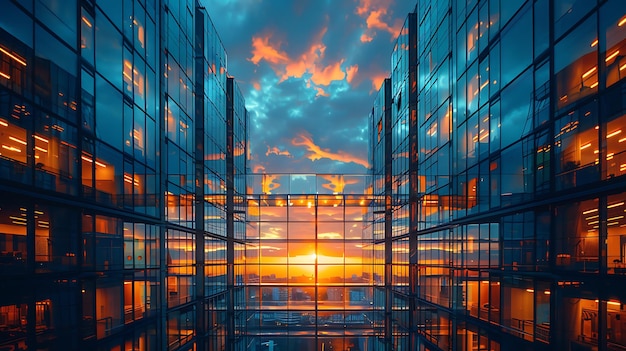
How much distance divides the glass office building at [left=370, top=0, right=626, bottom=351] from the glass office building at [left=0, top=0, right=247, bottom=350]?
494 inches

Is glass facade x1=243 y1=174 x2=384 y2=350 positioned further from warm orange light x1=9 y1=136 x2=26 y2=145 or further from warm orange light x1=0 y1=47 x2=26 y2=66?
warm orange light x1=0 y1=47 x2=26 y2=66

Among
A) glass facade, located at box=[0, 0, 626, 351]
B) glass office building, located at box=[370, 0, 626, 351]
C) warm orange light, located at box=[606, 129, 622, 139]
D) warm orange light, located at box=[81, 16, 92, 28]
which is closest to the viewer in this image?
warm orange light, located at box=[606, 129, 622, 139]

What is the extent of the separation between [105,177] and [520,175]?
12.9 m

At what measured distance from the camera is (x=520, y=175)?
562 inches

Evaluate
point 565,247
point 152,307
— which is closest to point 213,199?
point 152,307

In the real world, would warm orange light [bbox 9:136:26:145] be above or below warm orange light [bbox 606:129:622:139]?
below

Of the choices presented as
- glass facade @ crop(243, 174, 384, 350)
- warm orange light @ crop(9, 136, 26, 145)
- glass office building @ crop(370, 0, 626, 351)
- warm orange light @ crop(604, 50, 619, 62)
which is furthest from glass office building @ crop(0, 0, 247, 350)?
warm orange light @ crop(604, 50, 619, 62)

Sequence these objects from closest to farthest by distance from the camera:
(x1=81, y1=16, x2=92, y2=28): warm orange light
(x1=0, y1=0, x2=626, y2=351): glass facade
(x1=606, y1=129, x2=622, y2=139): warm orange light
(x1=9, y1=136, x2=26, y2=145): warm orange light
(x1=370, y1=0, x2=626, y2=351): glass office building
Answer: (x1=606, y1=129, x2=622, y2=139): warm orange light → (x1=9, y1=136, x2=26, y2=145): warm orange light → (x1=370, y1=0, x2=626, y2=351): glass office building → (x1=0, y1=0, x2=626, y2=351): glass facade → (x1=81, y1=16, x2=92, y2=28): warm orange light

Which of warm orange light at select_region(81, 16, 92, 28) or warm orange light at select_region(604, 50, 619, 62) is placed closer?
warm orange light at select_region(604, 50, 619, 62)

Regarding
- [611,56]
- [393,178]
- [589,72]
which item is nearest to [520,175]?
[589,72]

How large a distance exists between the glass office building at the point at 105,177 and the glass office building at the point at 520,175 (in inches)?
494

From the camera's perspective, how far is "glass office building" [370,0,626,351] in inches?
398

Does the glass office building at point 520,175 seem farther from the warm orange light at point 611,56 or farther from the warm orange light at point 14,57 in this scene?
the warm orange light at point 14,57

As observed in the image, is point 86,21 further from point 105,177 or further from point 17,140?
point 17,140
